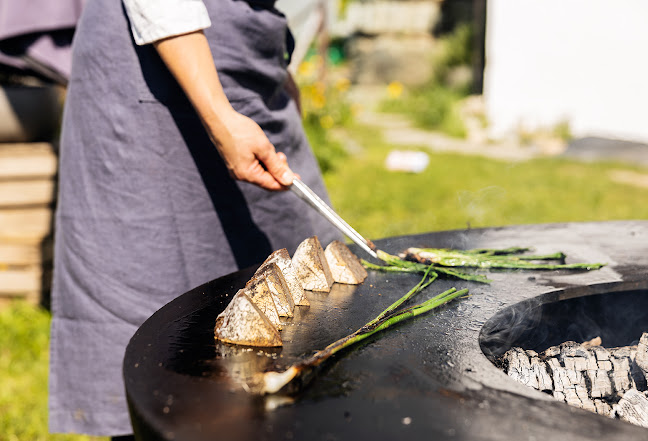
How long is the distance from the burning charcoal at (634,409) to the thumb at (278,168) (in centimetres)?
92

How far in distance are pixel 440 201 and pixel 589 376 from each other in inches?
187

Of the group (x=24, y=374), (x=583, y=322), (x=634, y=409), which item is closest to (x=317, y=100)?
(x=24, y=374)

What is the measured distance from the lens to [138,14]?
152 cm

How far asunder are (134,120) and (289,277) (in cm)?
75

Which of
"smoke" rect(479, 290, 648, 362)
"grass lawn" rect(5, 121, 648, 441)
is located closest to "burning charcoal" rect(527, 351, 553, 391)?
"smoke" rect(479, 290, 648, 362)

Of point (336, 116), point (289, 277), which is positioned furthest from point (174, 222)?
point (336, 116)

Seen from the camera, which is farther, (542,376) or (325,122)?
(325,122)

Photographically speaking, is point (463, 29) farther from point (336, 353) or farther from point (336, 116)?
point (336, 353)

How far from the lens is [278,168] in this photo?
1.55 metres

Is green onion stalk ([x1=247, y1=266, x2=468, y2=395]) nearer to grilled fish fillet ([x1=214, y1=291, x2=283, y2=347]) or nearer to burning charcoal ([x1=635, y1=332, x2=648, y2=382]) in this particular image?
grilled fish fillet ([x1=214, y1=291, x2=283, y2=347])

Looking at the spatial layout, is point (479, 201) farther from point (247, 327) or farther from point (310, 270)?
point (247, 327)

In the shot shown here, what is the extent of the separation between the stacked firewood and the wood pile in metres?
3.16

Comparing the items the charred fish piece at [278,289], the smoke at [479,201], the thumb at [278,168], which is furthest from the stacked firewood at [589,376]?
the smoke at [479,201]

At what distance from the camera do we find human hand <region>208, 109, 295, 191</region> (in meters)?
1.48
